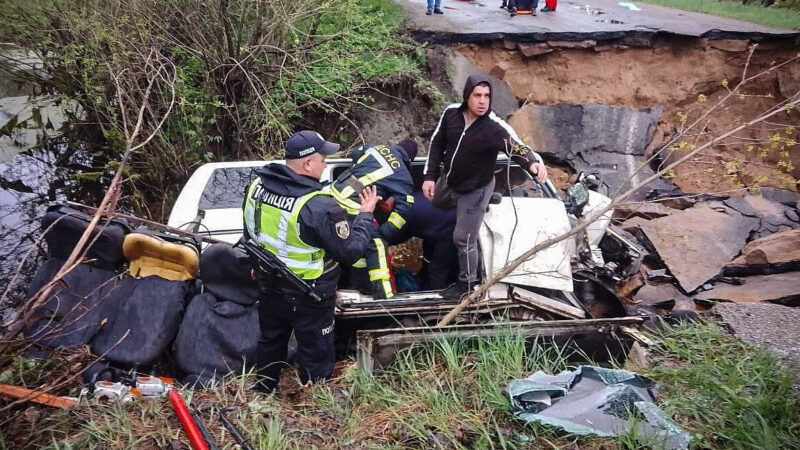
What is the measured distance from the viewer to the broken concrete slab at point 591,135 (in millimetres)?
8531

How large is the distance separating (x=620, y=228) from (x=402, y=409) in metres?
3.99

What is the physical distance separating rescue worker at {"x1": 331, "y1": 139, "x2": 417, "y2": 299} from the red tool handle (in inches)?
A: 60.6

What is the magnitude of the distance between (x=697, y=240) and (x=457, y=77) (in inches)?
159

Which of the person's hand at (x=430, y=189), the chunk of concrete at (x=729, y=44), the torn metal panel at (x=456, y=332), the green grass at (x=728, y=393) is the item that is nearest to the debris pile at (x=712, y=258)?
the green grass at (x=728, y=393)

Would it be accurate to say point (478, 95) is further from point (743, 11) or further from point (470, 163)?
point (743, 11)

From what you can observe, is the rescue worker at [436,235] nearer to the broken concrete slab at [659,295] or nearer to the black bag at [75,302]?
the broken concrete slab at [659,295]

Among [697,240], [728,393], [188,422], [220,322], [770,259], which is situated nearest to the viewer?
[188,422]

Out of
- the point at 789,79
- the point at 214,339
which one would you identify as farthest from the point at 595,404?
the point at 789,79

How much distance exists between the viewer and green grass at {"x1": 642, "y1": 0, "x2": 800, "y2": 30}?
386 inches

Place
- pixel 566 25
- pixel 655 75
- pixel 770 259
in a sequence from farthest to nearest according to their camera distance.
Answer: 1. pixel 566 25
2. pixel 655 75
3. pixel 770 259

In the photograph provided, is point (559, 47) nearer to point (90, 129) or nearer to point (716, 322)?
point (716, 322)

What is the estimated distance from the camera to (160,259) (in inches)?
161

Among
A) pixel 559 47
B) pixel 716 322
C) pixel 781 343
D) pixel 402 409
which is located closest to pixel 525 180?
pixel 716 322

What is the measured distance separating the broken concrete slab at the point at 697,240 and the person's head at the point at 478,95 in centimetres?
281
